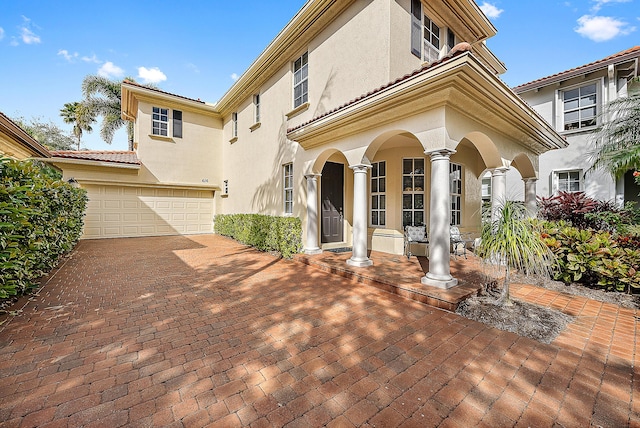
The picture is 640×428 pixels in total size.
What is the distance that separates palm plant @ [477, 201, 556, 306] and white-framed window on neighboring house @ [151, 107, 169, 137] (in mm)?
14533

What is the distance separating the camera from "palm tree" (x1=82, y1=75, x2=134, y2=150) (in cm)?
1783

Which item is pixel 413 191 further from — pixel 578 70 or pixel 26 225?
pixel 578 70

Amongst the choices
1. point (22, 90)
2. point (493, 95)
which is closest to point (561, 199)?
point (493, 95)

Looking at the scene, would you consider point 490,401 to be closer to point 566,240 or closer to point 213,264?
point 566,240

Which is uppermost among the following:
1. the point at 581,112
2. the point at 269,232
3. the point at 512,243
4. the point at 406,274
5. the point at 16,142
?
the point at 581,112

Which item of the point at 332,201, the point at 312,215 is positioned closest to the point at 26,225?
the point at 312,215

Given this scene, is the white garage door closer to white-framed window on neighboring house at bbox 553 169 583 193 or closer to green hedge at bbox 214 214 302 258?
green hedge at bbox 214 214 302 258

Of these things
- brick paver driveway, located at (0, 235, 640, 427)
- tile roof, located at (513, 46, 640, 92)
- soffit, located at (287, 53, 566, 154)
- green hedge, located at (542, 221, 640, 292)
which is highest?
tile roof, located at (513, 46, 640, 92)

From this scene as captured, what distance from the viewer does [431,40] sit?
7.34 m

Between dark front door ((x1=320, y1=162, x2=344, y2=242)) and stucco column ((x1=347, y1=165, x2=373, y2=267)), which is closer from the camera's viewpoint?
stucco column ((x1=347, y1=165, x2=373, y2=267))

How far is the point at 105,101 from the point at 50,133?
13.5 meters

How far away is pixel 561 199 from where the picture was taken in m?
7.33

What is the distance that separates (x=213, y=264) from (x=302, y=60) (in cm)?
704

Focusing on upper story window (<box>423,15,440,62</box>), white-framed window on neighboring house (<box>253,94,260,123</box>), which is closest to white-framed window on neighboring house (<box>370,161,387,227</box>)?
upper story window (<box>423,15,440,62</box>)
